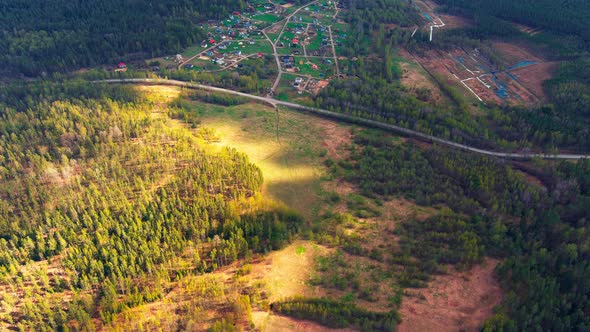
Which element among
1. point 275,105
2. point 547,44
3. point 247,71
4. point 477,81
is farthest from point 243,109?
point 547,44

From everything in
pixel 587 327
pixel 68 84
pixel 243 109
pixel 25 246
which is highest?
pixel 68 84

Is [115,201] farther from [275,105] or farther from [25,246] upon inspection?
[275,105]

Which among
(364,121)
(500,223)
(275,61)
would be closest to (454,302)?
(500,223)

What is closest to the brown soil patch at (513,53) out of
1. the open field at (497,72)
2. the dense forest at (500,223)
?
the open field at (497,72)

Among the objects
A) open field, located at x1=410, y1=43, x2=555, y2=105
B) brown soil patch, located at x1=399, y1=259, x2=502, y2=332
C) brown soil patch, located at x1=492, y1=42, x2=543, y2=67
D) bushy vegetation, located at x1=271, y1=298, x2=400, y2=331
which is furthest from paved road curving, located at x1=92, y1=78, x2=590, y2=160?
bushy vegetation, located at x1=271, y1=298, x2=400, y2=331

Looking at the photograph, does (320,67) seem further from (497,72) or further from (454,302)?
(454,302)

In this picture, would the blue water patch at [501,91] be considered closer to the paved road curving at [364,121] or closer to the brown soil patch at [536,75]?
the brown soil patch at [536,75]
